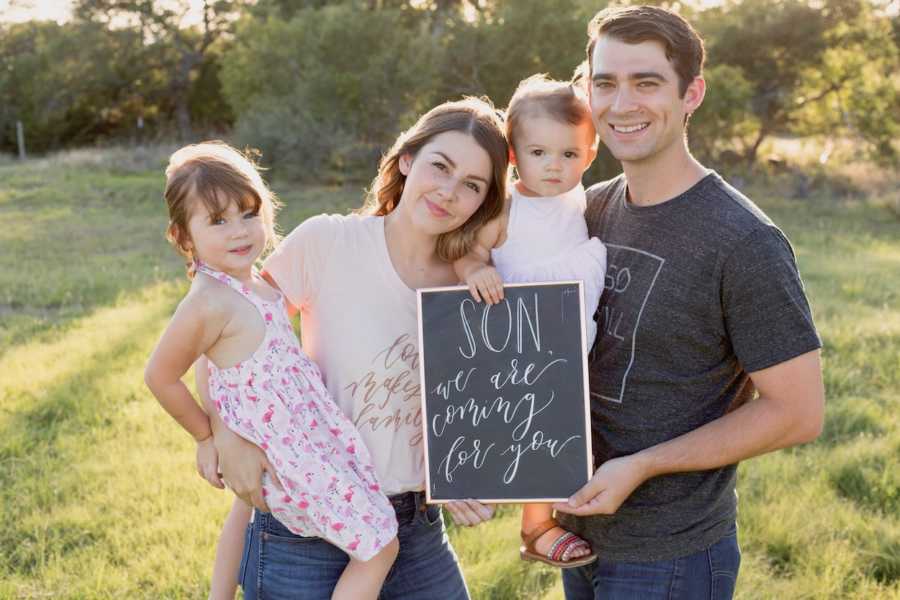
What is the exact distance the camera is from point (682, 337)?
2.18 meters

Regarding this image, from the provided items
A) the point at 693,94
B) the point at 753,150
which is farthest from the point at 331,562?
the point at 753,150

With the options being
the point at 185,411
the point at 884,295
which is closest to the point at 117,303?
the point at 185,411

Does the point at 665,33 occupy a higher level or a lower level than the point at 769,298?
higher

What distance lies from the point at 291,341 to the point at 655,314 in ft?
3.01

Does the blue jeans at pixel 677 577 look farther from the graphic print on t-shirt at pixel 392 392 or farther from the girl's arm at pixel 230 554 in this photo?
the girl's arm at pixel 230 554

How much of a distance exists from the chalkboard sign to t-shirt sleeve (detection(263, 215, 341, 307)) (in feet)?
1.02

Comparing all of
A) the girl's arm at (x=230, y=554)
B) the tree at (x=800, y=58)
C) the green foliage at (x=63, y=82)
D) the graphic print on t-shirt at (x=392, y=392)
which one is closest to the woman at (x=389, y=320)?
the graphic print on t-shirt at (x=392, y=392)

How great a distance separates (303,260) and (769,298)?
46.4 inches

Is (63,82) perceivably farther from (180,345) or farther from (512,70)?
(180,345)

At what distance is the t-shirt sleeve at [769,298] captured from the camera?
2027 mm

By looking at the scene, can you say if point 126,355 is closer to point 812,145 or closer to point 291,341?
point 291,341

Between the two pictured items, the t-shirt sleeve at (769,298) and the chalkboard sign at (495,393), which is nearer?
the t-shirt sleeve at (769,298)

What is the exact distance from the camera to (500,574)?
12.0 ft

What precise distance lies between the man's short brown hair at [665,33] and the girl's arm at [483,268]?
1.98 feet
